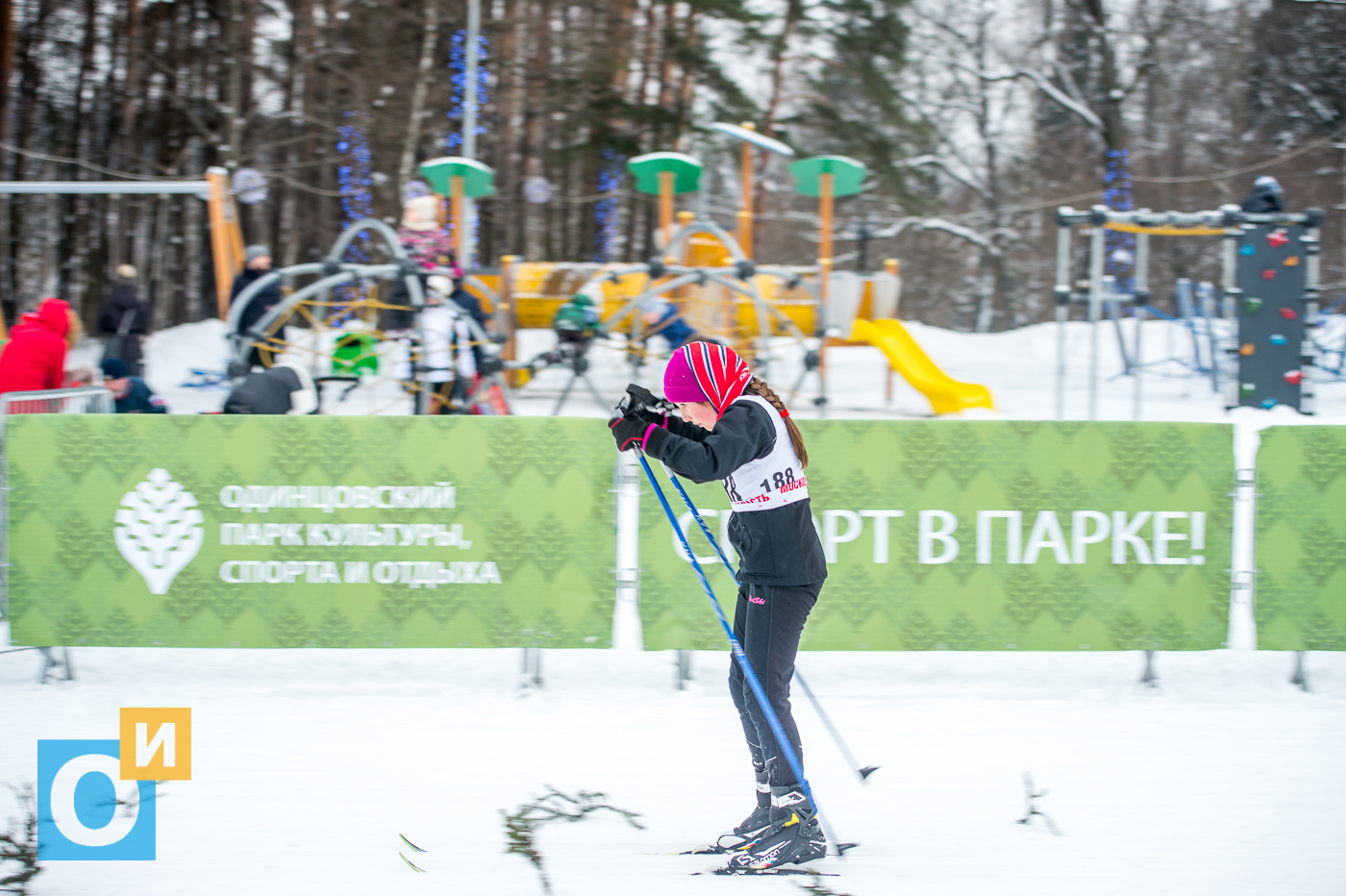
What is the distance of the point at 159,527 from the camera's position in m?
5.08

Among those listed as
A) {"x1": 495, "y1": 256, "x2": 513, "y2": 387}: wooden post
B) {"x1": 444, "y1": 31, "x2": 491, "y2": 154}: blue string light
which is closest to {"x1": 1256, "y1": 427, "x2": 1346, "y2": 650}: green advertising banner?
{"x1": 495, "y1": 256, "x2": 513, "y2": 387}: wooden post

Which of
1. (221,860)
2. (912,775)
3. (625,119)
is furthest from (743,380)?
(625,119)

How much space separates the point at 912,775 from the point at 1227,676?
2.35 metres

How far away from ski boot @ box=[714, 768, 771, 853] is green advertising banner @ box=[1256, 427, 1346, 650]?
10.5 feet

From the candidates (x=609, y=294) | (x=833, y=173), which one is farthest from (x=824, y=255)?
(x=609, y=294)

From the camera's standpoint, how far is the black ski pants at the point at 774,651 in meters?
3.50

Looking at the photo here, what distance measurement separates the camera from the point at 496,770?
429 centimetres

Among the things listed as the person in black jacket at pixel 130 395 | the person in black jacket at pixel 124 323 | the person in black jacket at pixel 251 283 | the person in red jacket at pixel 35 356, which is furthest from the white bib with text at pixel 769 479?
the person in black jacket at pixel 124 323

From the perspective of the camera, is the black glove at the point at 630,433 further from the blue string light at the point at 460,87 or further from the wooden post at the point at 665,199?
the blue string light at the point at 460,87

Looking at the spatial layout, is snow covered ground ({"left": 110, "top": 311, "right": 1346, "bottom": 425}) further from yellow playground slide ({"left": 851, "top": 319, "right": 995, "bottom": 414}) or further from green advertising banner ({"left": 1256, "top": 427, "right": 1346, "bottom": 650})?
green advertising banner ({"left": 1256, "top": 427, "right": 1346, "bottom": 650})

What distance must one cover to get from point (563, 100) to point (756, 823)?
18.4 meters

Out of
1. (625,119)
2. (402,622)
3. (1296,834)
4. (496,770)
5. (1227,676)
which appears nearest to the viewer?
(1296,834)

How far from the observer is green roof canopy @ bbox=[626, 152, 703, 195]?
1377cm

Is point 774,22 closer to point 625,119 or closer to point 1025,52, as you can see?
point 625,119
